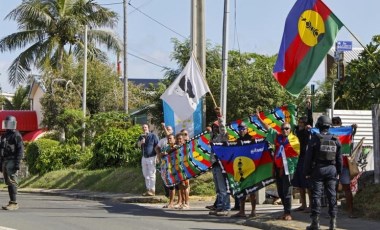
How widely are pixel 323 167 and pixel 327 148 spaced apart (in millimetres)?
302

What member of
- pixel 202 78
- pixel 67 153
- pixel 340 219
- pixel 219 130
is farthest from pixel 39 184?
pixel 340 219

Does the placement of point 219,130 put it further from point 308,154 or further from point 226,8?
point 226,8

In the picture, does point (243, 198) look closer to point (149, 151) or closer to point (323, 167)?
point (323, 167)

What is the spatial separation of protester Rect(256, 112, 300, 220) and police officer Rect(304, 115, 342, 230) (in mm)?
1399

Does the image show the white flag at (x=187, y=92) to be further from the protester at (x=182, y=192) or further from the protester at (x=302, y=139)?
the protester at (x=302, y=139)

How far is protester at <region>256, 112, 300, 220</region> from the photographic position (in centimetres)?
1331

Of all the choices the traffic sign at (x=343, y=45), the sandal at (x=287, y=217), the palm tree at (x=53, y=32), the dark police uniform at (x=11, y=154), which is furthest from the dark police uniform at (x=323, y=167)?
the palm tree at (x=53, y=32)

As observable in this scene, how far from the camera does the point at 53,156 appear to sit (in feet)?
103

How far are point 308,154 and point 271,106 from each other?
21.7 meters

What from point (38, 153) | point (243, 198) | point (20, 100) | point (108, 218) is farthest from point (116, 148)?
point (20, 100)

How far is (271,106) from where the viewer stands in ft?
110

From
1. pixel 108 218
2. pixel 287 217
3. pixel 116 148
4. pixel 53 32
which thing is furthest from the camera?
pixel 53 32

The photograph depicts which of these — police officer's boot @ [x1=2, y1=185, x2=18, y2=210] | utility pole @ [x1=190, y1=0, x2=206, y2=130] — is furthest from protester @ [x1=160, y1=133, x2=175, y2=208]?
police officer's boot @ [x1=2, y1=185, x2=18, y2=210]

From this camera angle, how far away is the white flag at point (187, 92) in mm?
19047
